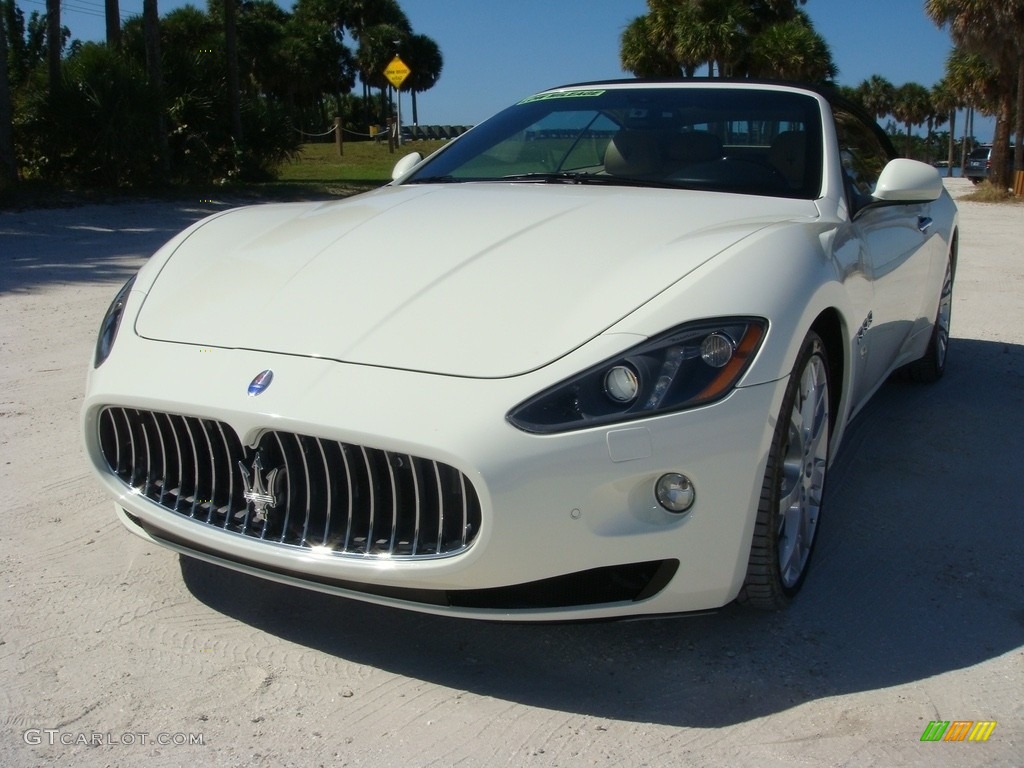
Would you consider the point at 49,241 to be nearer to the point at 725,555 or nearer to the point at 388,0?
the point at 725,555

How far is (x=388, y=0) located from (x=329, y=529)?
6467 cm

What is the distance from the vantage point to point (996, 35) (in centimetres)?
2341

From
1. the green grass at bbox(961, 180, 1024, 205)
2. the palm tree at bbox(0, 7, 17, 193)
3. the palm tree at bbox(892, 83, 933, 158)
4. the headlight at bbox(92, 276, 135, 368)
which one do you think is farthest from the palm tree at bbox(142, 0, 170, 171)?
the palm tree at bbox(892, 83, 933, 158)

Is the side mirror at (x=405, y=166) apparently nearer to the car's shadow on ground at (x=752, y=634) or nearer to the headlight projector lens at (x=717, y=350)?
the car's shadow on ground at (x=752, y=634)

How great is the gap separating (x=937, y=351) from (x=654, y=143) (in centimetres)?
220

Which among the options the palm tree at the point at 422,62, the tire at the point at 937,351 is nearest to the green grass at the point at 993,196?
the tire at the point at 937,351

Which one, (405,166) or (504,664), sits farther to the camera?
(405,166)

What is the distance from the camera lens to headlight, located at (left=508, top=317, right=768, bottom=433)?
7.32ft

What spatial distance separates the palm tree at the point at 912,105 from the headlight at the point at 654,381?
93.8 metres

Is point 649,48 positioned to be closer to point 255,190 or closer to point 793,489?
point 255,190

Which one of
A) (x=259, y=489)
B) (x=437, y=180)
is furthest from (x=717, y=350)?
(x=437, y=180)

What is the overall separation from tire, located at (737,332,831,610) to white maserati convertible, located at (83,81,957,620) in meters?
0.01

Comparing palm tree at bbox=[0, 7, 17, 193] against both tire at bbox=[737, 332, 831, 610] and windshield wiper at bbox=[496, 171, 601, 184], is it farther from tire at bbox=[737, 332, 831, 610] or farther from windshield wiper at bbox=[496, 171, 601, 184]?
tire at bbox=[737, 332, 831, 610]

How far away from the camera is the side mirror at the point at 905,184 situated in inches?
135
